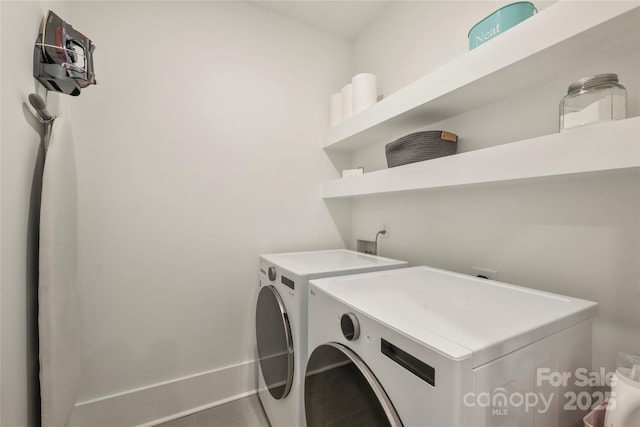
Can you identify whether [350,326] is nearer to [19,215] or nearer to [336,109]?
[19,215]

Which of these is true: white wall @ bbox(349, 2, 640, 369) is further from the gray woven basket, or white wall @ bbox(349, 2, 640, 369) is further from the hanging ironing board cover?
the hanging ironing board cover

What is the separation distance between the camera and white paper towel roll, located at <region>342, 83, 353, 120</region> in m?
1.71

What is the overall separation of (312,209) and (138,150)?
1.10m

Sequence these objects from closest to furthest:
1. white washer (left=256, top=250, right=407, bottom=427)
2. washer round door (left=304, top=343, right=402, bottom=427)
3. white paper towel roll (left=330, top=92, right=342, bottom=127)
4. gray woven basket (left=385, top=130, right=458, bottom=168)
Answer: washer round door (left=304, top=343, right=402, bottom=427), white washer (left=256, top=250, right=407, bottom=427), gray woven basket (left=385, top=130, right=458, bottom=168), white paper towel roll (left=330, top=92, right=342, bottom=127)

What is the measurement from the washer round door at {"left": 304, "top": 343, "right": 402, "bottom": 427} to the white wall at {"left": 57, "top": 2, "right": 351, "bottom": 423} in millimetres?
910

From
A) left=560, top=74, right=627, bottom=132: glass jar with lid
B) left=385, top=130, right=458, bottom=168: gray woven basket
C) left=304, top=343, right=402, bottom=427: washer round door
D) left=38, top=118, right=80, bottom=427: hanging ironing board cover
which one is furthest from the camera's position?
left=385, top=130, right=458, bottom=168: gray woven basket

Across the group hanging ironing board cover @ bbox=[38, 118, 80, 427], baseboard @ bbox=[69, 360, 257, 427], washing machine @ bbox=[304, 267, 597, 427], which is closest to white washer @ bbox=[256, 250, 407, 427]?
washing machine @ bbox=[304, 267, 597, 427]

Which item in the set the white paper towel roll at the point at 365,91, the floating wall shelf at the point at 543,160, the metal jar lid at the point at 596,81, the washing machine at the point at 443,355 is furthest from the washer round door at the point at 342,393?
the white paper towel roll at the point at 365,91

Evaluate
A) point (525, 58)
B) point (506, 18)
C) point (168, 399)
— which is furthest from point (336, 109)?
point (168, 399)

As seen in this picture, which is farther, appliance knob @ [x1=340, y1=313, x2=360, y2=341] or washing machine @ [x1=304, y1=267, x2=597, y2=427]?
appliance knob @ [x1=340, y1=313, x2=360, y2=341]

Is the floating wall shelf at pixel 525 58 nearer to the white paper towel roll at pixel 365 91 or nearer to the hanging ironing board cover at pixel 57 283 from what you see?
the white paper towel roll at pixel 365 91

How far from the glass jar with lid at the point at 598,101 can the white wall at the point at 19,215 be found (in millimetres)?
1552

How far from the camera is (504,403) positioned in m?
0.52

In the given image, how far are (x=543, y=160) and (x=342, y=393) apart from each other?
911mm
